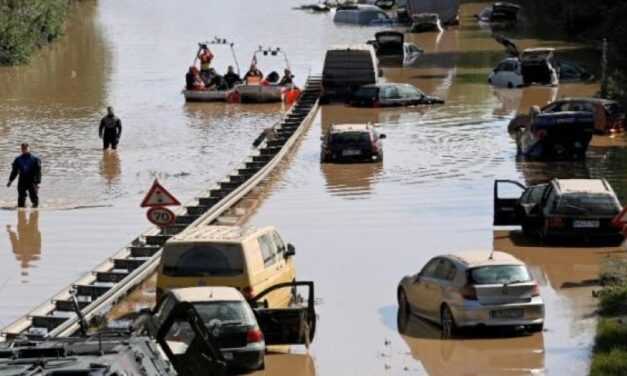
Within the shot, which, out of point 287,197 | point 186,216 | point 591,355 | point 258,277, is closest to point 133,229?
point 186,216

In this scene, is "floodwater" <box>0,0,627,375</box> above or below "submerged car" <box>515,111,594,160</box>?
below

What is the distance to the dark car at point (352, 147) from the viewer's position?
47375 mm

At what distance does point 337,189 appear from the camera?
1681 inches

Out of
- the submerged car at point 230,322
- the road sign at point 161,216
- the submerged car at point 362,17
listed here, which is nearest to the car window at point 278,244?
the submerged car at point 230,322

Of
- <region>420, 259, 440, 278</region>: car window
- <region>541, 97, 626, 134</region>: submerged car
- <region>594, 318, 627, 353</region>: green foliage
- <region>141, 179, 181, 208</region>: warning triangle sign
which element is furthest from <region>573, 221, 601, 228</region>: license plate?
<region>541, 97, 626, 134</region>: submerged car

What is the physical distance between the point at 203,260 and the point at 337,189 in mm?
19060

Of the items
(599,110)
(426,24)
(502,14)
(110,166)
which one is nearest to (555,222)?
(110,166)

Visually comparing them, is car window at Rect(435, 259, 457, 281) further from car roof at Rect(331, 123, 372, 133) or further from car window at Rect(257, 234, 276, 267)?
car roof at Rect(331, 123, 372, 133)

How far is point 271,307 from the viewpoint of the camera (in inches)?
939

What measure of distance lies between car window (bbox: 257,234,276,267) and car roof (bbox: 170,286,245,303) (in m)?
2.86

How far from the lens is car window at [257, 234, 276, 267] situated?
24406 mm

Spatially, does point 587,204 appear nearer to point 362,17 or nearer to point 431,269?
point 431,269

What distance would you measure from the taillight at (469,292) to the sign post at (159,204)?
6786 millimetres

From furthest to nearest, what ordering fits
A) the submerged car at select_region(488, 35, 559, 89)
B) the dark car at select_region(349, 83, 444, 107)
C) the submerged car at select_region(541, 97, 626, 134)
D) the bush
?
the submerged car at select_region(488, 35, 559, 89)
the dark car at select_region(349, 83, 444, 107)
the submerged car at select_region(541, 97, 626, 134)
the bush
